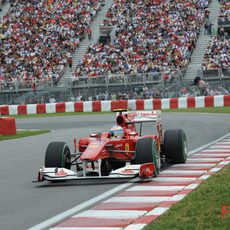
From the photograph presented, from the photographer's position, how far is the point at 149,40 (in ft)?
131

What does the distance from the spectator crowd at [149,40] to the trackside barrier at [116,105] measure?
4.56 meters

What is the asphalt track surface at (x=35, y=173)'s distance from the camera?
8.18 metres

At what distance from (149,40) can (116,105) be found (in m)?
8.32

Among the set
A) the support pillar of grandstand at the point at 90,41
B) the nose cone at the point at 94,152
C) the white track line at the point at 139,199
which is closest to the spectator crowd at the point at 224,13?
the support pillar of grandstand at the point at 90,41

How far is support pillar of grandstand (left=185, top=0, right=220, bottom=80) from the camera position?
34.3 meters

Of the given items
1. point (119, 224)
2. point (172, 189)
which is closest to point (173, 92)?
point (172, 189)

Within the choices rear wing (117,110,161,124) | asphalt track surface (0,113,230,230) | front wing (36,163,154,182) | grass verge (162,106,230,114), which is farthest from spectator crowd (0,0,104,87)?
front wing (36,163,154,182)

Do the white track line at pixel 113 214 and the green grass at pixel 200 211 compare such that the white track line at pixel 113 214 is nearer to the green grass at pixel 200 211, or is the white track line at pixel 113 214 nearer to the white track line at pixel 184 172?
the green grass at pixel 200 211

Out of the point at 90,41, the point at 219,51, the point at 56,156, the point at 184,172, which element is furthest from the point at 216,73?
the point at 56,156

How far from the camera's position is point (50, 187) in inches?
405

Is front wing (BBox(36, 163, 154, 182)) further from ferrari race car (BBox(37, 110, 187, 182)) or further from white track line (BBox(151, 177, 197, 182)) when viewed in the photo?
white track line (BBox(151, 177, 197, 182))

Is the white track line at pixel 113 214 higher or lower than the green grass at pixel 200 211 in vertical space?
lower

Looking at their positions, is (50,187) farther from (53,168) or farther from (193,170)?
(193,170)

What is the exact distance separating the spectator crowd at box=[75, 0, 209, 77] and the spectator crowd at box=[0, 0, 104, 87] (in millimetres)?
1713
